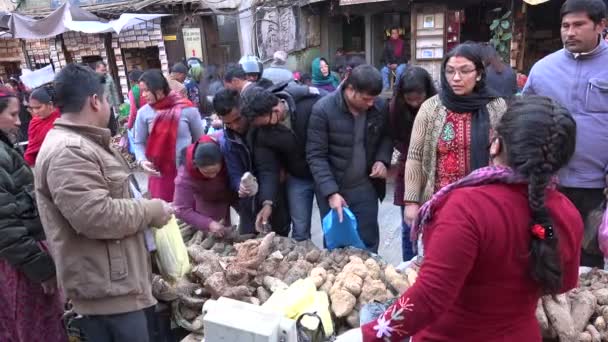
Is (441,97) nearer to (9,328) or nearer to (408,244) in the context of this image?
(408,244)

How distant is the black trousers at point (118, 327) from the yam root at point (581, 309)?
185 centimetres

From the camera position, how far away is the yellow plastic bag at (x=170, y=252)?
7.78ft

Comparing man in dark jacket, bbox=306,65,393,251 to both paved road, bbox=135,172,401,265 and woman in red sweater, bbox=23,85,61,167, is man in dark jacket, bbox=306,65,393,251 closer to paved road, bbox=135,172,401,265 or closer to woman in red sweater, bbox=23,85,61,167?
paved road, bbox=135,172,401,265

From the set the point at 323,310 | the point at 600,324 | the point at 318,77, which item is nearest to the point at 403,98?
the point at 323,310

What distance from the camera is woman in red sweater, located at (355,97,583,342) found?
1.16m

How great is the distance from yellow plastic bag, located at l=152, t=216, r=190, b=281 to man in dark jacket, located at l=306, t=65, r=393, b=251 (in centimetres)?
96

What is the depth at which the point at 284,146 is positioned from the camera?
10.3 ft

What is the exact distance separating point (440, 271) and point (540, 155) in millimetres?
369

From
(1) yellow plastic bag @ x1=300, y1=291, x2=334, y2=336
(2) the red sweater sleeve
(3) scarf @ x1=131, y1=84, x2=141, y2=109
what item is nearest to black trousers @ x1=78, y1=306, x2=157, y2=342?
(1) yellow plastic bag @ x1=300, y1=291, x2=334, y2=336

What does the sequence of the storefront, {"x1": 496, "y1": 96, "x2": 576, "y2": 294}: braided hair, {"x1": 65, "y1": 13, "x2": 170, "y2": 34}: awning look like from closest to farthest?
1. {"x1": 496, "y1": 96, "x2": 576, "y2": 294}: braided hair
2. the storefront
3. {"x1": 65, "y1": 13, "x2": 170, "y2": 34}: awning

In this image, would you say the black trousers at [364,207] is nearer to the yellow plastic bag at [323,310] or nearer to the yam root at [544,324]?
the yellow plastic bag at [323,310]

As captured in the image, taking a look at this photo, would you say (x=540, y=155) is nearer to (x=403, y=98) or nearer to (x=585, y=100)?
(x=585, y=100)

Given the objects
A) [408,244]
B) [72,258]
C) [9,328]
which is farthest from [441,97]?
[9,328]

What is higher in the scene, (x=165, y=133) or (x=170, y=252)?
(x=165, y=133)
